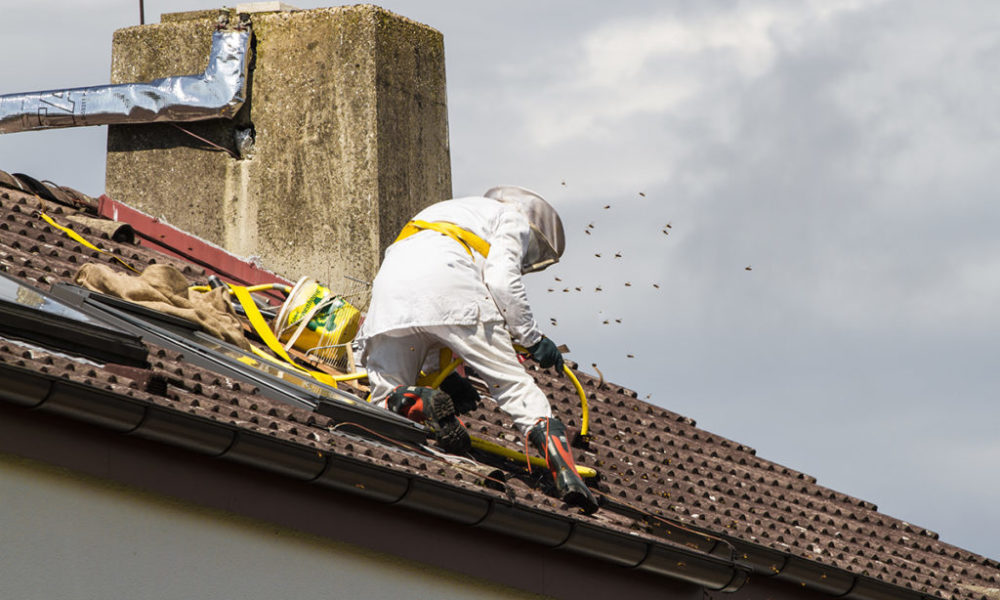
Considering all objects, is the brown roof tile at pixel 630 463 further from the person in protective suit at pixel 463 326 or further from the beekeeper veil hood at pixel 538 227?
the beekeeper veil hood at pixel 538 227

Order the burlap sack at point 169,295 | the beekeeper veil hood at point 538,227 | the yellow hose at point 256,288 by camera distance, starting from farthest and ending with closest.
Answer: the yellow hose at point 256,288 < the beekeeper veil hood at point 538,227 < the burlap sack at point 169,295

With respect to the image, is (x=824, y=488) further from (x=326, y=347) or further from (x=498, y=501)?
(x=498, y=501)

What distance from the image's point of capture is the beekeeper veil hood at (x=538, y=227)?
9.39m

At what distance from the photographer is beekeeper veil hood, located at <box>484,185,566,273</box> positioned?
9391 mm

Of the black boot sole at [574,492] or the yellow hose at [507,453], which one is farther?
the yellow hose at [507,453]

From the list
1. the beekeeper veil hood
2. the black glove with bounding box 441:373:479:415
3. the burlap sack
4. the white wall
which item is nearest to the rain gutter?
the white wall

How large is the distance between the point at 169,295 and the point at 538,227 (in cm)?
217

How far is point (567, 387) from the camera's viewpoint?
1217cm

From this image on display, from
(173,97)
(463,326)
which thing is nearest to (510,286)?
(463,326)

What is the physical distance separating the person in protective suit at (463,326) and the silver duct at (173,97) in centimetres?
425

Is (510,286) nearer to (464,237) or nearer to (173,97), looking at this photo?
(464,237)

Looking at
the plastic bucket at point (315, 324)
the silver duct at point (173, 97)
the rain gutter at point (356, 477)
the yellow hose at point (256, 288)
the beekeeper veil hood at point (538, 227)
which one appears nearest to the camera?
the rain gutter at point (356, 477)

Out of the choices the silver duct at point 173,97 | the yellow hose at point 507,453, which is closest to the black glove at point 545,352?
the yellow hose at point 507,453

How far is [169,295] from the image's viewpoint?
360 inches
